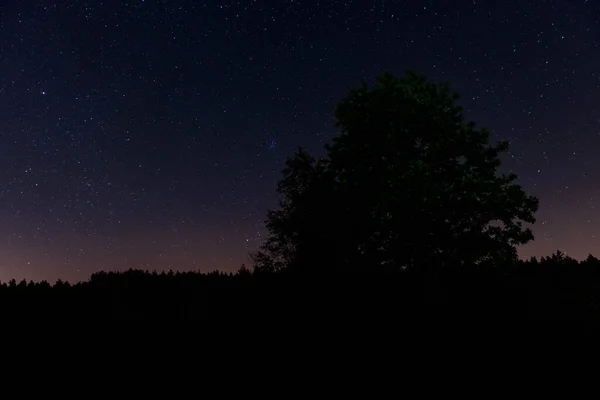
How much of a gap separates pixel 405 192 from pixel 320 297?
1329 centimetres

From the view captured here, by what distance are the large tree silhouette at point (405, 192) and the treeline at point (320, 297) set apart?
1177 cm

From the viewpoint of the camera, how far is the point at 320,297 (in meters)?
9.11

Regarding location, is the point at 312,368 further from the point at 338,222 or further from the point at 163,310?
the point at 338,222

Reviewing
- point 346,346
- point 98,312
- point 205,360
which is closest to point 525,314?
point 346,346

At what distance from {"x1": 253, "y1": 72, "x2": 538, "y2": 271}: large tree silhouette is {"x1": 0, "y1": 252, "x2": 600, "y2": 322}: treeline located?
11.8m

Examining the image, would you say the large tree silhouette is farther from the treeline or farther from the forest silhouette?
the treeline

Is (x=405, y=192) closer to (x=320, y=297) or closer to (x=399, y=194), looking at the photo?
(x=399, y=194)

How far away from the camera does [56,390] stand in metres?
7.74

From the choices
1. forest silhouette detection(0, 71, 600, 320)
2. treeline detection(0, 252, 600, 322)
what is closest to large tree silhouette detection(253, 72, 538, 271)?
forest silhouette detection(0, 71, 600, 320)

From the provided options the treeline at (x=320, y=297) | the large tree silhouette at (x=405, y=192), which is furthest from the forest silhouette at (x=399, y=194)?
the treeline at (x=320, y=297)

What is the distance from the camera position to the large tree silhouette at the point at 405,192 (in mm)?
21734

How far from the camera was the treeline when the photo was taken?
8656 millimetres

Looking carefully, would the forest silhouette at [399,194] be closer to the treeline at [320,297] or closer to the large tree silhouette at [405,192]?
the large tree silhouette at [405,192]

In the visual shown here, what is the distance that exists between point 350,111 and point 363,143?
5.88ft
